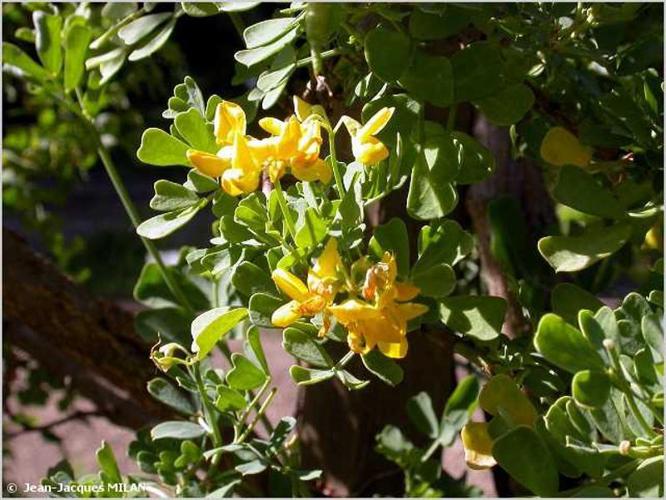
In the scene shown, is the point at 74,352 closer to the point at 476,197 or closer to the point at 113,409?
the point at 113,409

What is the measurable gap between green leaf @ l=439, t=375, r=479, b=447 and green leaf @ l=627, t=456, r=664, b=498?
312mm

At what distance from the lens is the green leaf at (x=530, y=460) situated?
0.39 meters

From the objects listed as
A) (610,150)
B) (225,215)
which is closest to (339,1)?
(225,215)

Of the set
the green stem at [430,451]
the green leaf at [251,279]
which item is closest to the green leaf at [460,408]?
the green stem at [430,451]

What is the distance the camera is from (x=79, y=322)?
34.2 inches

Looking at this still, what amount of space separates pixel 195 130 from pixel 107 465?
0.79 ft

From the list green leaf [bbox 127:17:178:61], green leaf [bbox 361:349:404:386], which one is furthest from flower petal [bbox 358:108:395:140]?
green leaf [bbox 127:17:178:61]

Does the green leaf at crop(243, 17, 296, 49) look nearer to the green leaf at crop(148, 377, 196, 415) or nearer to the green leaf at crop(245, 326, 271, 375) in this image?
the green leaf at crop(245, 326, 271, 375)

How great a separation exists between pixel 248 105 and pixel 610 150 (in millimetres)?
220

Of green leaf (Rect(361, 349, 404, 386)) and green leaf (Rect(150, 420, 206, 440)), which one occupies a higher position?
green leaf (Rect(361, 349, 404, 386))

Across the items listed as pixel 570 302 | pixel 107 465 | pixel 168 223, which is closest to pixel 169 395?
pixel 107 465

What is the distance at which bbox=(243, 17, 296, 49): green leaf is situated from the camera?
0.45 m

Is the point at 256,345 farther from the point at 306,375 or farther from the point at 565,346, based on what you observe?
the point at 565,346

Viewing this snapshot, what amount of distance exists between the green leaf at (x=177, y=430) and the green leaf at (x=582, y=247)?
23 centimetres
